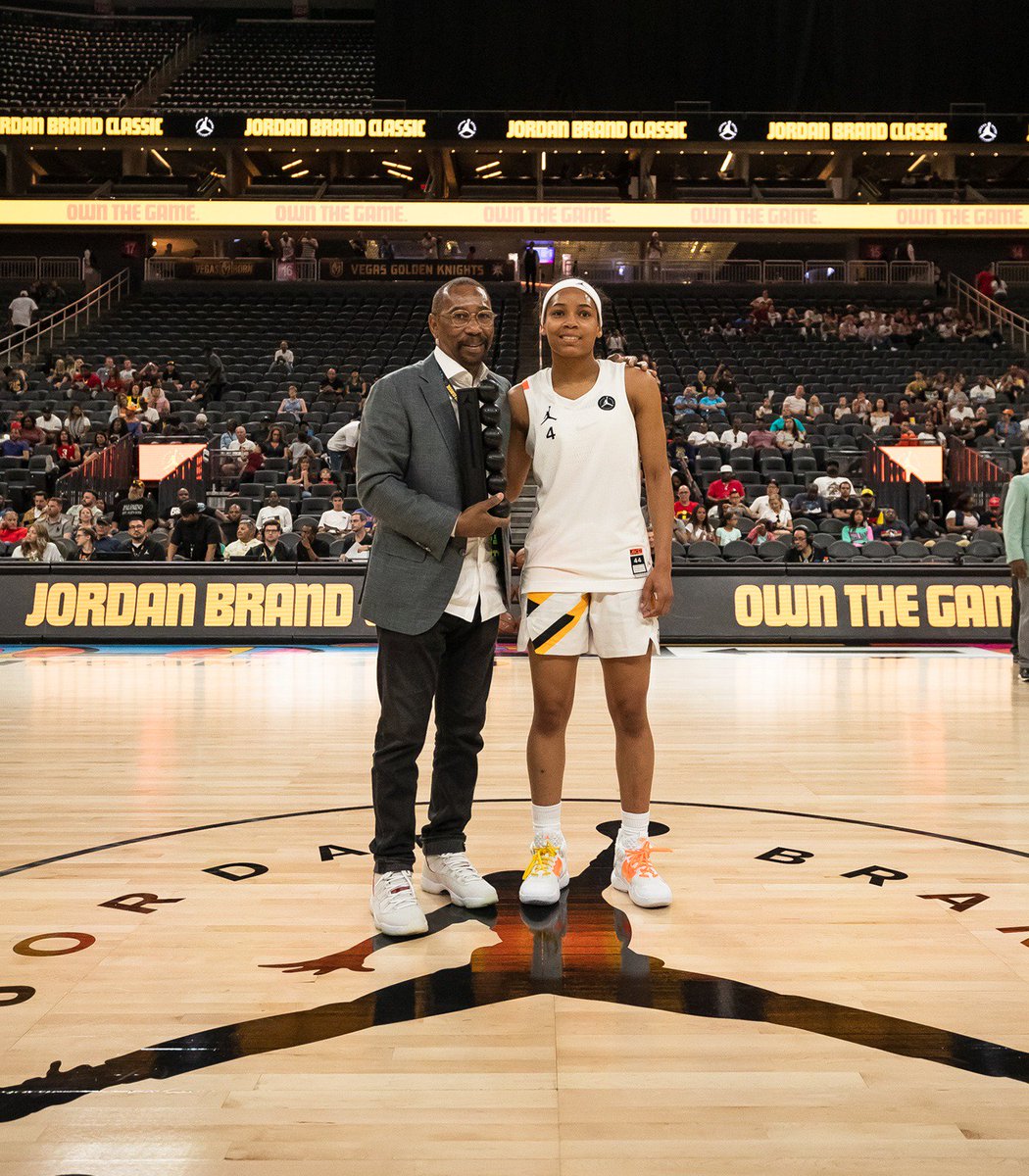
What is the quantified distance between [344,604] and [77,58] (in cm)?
2428

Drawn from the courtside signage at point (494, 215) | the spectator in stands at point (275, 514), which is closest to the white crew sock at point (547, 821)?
the spectator in stands at point (275, 514)

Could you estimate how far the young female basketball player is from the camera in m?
3.17

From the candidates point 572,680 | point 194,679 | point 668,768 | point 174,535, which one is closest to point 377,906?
point 572,680

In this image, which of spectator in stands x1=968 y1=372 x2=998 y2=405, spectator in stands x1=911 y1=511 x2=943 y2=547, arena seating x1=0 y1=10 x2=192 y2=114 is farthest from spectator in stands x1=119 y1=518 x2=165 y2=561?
arena seating x1=0 y1=10 x2=192 y2=114

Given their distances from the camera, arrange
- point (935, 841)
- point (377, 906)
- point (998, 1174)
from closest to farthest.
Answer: point (998, 1174) → point (377, 906) → point (935, 841)

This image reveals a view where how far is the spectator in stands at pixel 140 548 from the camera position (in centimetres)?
1184

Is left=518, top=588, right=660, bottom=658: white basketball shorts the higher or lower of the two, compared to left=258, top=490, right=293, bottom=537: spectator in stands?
lower

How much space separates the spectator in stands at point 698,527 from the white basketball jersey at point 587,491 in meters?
9.17

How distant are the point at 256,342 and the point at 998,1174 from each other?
20.9m

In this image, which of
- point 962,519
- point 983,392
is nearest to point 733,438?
point 962,519

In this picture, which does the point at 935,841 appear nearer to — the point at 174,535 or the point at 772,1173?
the point at 772,1173

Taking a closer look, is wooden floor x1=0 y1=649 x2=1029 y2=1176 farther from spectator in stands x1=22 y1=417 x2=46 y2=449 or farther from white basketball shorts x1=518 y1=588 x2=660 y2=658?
spectator in stands x1=22 y1=417 x2=46 y2=449

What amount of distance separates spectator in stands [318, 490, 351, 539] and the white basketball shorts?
956cm

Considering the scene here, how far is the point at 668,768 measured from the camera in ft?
17.2
